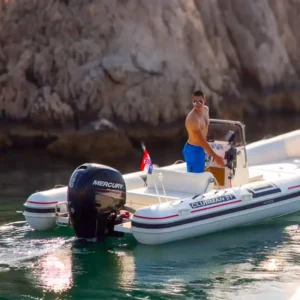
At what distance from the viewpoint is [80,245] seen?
30.9ft

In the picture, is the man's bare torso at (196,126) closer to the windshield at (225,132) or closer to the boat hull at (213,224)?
the windshield at (225,132)

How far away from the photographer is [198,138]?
33.2 ft

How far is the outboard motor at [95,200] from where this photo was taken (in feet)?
29.9

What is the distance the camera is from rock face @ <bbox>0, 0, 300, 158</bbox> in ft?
56.5

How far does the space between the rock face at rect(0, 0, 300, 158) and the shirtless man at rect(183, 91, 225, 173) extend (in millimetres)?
6852

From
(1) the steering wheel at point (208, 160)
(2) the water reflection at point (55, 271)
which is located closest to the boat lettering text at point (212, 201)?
(1) the steering wheel at point (208, 160)

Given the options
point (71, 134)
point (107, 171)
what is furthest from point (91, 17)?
point (107, 171)

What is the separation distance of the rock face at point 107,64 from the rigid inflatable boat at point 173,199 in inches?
232

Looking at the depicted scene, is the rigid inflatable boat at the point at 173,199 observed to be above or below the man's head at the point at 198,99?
below

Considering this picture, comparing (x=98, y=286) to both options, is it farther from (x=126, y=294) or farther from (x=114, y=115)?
(x=114, y=115)

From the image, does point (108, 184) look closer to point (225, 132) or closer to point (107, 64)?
point (225, 132)

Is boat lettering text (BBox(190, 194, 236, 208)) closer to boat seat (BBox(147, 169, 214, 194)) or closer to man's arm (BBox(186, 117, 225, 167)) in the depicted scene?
boat seat (BBox(147, 169, 214, 194))

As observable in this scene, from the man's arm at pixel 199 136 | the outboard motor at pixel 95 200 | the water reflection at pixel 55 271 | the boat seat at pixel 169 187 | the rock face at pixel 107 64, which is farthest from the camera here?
the rock face at pixel 107 64

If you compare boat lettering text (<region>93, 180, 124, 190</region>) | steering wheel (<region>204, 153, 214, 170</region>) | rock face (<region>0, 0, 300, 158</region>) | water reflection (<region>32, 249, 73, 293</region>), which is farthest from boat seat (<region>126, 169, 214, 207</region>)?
rock face (<region>0, 0, 300, 158</region>)
